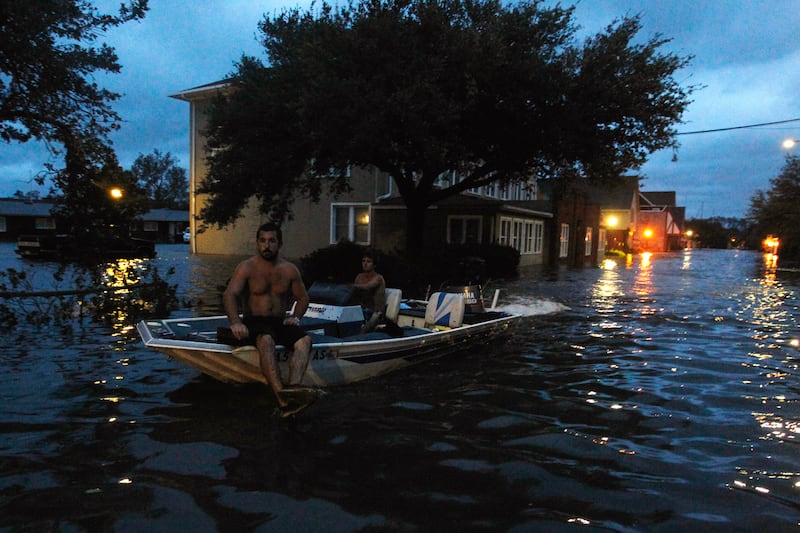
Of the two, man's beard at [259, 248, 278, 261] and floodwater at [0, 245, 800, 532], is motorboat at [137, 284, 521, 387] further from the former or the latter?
man's beard at [259, 248, 278, 261]

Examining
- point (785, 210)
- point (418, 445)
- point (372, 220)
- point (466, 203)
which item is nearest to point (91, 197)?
point (418, 445)

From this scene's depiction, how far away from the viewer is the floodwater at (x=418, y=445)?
A: 419 cm

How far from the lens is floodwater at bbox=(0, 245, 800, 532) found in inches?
165

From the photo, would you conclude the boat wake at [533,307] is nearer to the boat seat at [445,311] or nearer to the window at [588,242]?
the boat seat at [445,311]

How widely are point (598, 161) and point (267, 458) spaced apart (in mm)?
15885

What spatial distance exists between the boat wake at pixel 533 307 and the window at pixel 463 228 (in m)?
11.9

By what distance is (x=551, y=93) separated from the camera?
1684cm

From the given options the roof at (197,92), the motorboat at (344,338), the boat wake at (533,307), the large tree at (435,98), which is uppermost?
the roof at (197,92)

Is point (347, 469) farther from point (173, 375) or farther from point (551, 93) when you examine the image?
point (551, 93)

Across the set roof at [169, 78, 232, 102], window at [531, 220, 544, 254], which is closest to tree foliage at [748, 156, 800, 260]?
window at [531, 220, 544, 254]

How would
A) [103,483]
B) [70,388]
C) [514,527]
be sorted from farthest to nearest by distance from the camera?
[70,388] < [103,483] < [514,527]

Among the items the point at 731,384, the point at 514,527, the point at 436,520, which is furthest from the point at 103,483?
the point at 731,384

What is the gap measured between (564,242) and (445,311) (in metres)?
30.0

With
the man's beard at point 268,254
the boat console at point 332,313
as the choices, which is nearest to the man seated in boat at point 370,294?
the boat console at point 332,313
